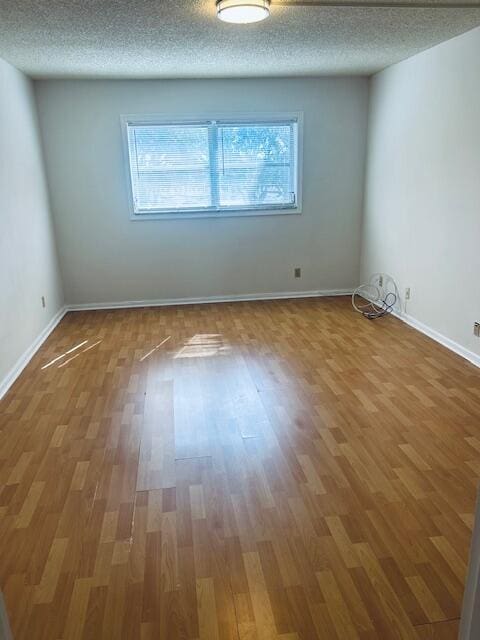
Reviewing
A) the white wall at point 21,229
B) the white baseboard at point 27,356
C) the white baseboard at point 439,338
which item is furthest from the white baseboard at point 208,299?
the white baseboard at point 439,338

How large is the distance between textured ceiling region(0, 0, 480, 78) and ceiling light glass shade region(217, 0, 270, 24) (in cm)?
8

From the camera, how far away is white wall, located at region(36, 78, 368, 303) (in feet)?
15.9

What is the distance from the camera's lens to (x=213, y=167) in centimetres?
511

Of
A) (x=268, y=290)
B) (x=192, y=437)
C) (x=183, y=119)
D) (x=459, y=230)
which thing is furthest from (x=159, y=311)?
(x=459, y=230)

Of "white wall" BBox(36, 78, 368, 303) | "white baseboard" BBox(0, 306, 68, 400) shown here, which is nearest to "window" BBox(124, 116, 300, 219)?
"white wall" BBox(36, 78, 368, 303)

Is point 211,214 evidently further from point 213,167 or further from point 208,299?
point 208,299

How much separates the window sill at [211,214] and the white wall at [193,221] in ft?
0.18

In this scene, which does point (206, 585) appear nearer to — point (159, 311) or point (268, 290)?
point (159, 311)

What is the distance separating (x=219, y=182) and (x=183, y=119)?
731 mm

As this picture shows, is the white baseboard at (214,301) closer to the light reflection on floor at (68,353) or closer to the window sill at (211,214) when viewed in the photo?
the light reflection on floor at (68,353)

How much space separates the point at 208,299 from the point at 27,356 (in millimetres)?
2176

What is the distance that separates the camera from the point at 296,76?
4926mm

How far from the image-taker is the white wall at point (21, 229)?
3.58 metres

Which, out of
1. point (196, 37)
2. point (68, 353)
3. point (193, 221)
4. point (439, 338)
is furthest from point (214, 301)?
point (196, 37)
